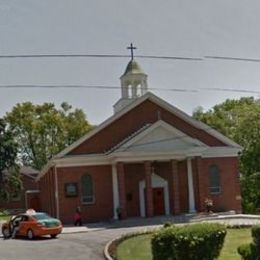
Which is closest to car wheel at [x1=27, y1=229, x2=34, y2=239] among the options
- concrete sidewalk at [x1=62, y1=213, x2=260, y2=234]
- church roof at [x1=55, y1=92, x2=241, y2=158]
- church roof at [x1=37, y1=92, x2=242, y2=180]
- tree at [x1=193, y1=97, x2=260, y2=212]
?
concrete sidewalk at [x1=62, y1=213, x2=260, y2=234]

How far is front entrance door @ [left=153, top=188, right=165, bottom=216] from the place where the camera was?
43000 millimetres

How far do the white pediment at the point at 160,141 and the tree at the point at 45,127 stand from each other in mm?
36797

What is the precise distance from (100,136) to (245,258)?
29145 millimetres

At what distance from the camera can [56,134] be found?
78.8 metres

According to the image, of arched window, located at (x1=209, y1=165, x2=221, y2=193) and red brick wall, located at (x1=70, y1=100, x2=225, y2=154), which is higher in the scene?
red brick wall, located at (x1=70, y1=100, x2=225, y2=154)

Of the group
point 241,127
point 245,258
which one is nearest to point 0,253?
point 245,258

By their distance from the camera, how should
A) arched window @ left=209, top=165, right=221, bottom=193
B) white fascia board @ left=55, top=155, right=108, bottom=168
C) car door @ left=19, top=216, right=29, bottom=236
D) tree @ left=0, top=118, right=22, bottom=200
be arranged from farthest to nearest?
tree @ left=0, top=118, right=22, bottom=200
arched window @ left=209, top=165, right=221, bottom=193
white fascia board @ left=55, top=155, right=108, bottom=168
car door @ left=19, top=216, right=29, bottom=236

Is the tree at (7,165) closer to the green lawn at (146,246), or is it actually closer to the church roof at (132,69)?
the church roof at (132,69)

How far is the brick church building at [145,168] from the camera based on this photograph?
41.3 metres

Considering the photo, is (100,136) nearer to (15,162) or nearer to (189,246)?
(189,246)

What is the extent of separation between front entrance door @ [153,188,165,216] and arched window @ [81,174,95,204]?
15.3 feet

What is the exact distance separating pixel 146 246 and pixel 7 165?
182ft

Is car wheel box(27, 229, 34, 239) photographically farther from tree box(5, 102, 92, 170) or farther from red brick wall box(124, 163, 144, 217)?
tree box(5, 102, 92, 170)

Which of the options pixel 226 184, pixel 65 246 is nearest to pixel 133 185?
pixel 226 184
